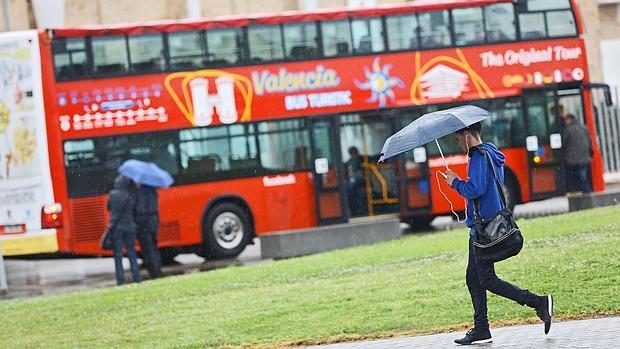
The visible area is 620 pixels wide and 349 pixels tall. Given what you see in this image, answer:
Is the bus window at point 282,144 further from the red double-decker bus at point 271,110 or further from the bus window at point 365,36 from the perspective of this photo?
the bus window at point 365,36

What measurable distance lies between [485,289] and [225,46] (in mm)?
14822

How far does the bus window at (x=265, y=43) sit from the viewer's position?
81.7 ft

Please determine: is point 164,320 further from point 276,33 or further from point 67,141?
point 276,33

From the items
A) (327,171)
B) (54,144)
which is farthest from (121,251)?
(327,171)

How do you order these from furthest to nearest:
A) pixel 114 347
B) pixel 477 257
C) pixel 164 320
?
pixel 164 320
pixel 114 347
pixel 477 257

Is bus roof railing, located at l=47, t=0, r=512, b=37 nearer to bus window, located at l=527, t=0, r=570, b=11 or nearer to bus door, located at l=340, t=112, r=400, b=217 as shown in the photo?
bus window, located at l=527, t=0, r=570, b=11

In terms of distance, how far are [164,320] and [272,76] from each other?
34.9ft

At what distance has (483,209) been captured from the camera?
10.5 meters

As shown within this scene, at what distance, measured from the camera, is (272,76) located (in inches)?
977

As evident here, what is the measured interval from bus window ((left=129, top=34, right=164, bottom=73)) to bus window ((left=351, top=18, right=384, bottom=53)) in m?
3.58

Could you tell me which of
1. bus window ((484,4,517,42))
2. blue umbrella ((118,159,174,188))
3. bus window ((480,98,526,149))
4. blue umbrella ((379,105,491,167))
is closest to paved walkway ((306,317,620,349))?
blue umbrella ((379,105,491,167))

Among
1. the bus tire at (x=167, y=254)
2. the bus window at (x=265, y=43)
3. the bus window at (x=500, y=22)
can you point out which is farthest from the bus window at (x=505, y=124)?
the bus tire at (x=167, y=254)

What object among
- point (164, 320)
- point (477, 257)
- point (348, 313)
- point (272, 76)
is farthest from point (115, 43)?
point (477, 257)

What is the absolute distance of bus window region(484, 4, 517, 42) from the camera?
2639cm
